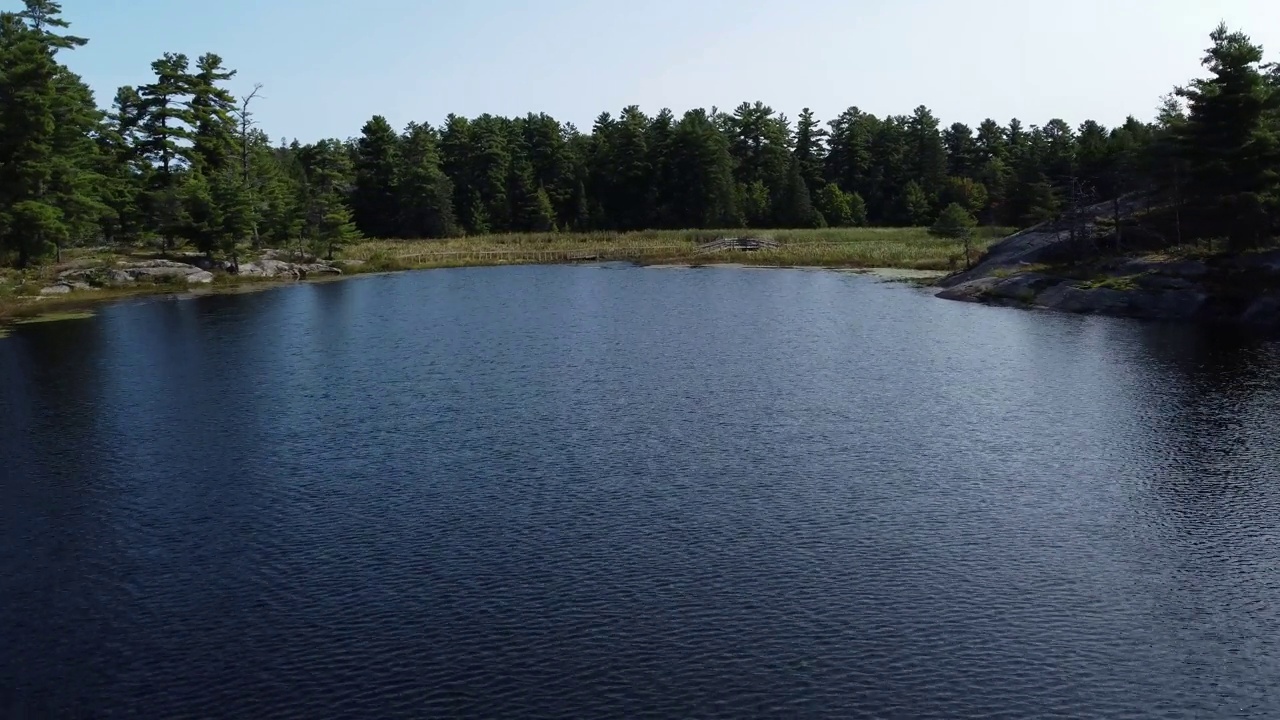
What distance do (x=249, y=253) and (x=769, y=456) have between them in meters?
87.2

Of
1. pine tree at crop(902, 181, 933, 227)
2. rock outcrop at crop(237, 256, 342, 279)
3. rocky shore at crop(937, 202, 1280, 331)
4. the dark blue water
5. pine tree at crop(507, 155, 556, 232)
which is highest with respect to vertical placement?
pine tree at crop(507, 155, 556, 232)

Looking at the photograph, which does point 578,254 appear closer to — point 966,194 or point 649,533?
point 966,194

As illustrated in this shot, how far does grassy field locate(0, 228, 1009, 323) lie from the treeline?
369cm

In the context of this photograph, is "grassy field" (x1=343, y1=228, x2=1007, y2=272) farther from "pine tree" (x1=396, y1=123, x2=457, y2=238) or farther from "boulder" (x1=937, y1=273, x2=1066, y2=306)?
"boulder" (x1=937, y1=273, x2=1066, y2=306)

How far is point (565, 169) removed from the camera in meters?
170

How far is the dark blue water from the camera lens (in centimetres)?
2114

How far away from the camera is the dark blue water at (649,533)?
21141mm

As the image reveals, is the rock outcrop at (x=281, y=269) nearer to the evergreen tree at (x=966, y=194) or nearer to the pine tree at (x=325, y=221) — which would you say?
the pine tree at (x=325, y=221)

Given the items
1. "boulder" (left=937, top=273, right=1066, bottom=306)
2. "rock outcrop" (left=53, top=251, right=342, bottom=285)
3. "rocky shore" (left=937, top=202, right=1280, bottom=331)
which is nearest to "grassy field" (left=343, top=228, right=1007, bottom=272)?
"rock outcrop" (left=53, top=251, right=342, bottom=285)

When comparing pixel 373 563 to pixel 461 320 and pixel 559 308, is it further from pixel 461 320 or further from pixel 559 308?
pixel 559 308

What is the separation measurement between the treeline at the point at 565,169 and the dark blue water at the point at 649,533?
21.7 metres

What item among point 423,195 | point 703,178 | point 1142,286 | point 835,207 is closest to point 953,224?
point 1142,286

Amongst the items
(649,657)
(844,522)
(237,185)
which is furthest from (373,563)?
(237,185)

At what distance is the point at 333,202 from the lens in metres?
117
